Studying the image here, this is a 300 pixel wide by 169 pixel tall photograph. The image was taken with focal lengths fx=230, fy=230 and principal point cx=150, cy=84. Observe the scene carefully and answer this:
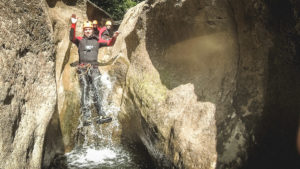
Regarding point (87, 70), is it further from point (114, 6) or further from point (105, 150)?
point (114, 6)

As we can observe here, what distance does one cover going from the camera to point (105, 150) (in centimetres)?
642

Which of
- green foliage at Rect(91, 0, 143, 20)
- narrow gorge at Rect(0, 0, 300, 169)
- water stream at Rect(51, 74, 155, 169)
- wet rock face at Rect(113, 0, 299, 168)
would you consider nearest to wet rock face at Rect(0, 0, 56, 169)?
narrow gorge at Rect(0, 0, 300, 169)

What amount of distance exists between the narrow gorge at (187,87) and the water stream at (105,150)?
0.19ft

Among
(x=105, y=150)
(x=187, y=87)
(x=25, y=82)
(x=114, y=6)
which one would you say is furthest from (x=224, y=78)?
(x=114, y=6)

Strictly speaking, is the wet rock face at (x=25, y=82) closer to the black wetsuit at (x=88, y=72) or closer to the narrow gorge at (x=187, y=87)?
the narrow gorge at (x=187, y=87)

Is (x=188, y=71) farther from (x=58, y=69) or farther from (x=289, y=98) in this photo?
(x=58, y=69)

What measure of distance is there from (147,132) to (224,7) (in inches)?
123

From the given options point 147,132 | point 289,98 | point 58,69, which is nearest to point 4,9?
point 58,69

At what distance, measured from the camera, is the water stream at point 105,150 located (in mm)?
5602

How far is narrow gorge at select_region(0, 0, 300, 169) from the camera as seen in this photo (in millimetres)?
3439

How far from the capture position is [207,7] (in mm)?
4203

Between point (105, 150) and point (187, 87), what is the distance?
10.4 ft

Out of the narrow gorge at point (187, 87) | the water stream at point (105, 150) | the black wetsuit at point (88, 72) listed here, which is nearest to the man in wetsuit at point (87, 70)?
the black wetsuit at point (88, 72)

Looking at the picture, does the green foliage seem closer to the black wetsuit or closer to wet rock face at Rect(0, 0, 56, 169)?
the black wetsuit
